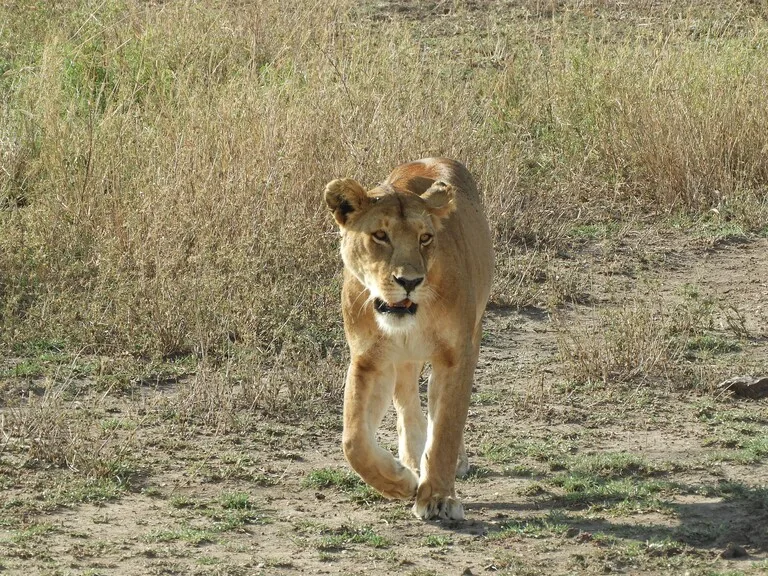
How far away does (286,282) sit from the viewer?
7973 millimetres

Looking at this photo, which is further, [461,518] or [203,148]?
[203,148]

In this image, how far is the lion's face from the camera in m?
4.96

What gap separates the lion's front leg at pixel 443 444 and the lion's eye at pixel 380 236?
1.76ft

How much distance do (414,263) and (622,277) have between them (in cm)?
425

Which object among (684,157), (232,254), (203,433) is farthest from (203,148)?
(684,157)

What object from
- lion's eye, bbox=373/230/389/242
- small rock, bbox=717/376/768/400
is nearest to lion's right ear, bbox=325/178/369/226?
lion's eye, bbox=373/230/389/242

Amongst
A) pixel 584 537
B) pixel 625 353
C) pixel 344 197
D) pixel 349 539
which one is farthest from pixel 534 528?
pixel 625 353

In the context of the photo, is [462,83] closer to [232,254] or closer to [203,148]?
[203,148]

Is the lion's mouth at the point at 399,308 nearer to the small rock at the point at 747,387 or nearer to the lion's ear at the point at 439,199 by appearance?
the lion's ear at the point at 439,199

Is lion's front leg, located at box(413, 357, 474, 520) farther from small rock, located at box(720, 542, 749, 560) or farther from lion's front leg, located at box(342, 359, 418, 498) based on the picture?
small rock, located at box(720, 542, 749, 560)

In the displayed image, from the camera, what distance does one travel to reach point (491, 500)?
18.4 ft

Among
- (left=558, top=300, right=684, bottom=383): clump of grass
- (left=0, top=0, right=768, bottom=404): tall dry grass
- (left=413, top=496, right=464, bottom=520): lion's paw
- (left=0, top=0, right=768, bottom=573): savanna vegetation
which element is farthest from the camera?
(left=0, top=0, right=768, bottom=404): tall dry grass

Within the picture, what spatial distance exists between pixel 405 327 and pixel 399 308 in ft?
0.28

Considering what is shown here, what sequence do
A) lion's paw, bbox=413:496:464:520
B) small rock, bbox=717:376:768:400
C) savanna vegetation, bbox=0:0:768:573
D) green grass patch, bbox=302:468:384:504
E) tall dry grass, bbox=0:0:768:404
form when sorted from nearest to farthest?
1. lion's paw, bbox=413:496:464:520
2. green grass patch, bbox=302:468:384:504
3. savanna vegetation, bbox=0:0:768:573
4. small rock, bbox=717:376:768:400
5. tall dry grass, bbox=0:0:768:404
